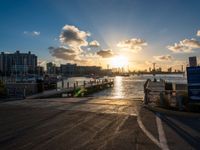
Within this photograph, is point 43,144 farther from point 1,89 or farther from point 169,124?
point 1,89

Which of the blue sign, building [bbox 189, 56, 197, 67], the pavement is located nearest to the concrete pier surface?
the pavement

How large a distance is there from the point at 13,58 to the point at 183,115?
15940 centimetres

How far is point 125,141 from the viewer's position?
7.66 meters

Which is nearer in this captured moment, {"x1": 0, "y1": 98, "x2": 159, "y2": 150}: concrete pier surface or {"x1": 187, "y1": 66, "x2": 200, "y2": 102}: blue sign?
{"x1": 0, "y1": 98, "x2": 159, "y2": 150}: concrete pier surface

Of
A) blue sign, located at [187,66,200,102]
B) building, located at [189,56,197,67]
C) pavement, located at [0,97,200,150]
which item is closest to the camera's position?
pavement, located at [0,97,200,150]

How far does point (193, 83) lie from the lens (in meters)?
13.3

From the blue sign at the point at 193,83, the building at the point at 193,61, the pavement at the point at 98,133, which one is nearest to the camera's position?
the pavement at the point at 98,133

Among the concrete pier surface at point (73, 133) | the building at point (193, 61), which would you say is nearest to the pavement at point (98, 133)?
the concrete pier surface at point (73, 133)

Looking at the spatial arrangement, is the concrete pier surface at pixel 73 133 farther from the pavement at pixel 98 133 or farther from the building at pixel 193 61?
the building at pixel 193 61

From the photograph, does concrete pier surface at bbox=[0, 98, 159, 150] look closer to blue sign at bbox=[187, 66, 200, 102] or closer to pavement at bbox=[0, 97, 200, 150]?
pavement at bbox=[0, 97, 200, 150]

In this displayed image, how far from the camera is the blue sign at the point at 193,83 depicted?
42.9ft

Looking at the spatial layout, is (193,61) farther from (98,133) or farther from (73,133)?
(73,133)

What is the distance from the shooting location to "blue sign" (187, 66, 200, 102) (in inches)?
514

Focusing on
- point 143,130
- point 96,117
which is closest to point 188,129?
point 143,130
